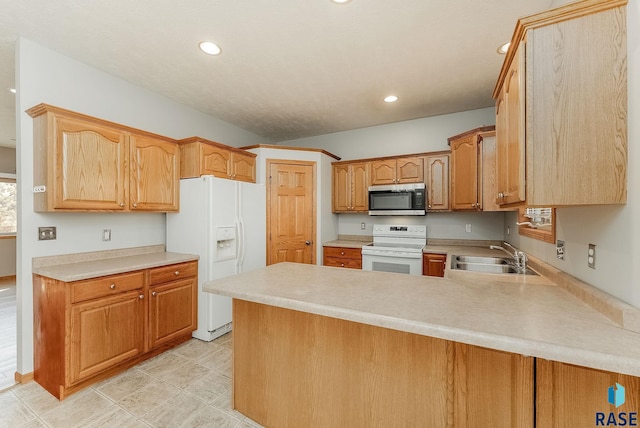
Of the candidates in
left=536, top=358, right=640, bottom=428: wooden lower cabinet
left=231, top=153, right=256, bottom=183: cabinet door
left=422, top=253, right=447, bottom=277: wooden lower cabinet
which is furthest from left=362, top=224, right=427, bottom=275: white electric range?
left=536, top=358, right=640, bottom=428: wooden lower cabinet

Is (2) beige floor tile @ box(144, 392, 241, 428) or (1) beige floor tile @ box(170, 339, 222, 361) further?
(1) beige floor tile @ box(170, 339, 222, 361)

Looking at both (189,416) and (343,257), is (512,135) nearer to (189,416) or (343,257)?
(189,416)

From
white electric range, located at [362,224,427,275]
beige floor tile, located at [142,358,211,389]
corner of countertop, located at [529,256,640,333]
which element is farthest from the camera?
white electric range, located at [362,224,427,275]

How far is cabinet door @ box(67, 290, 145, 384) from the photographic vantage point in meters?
2.00

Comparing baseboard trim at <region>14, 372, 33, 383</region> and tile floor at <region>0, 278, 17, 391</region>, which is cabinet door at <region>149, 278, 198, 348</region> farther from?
tile floor at <region>0, 278, 17, 391</region>

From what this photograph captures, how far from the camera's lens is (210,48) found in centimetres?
227

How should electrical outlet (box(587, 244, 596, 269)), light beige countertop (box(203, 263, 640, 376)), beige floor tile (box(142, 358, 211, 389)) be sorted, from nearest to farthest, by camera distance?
light beige countertop (box(203, 263, 640, 376)) → electrical outlet (box(587, 244, 596, 269)) → beige floor tile (box(142, 358, 211, 389))

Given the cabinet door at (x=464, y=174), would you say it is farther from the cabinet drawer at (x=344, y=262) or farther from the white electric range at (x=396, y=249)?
the cabinet drawer at (x=344, y=262)

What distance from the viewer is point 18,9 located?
72.7 inches

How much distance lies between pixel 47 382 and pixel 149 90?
2811 mm

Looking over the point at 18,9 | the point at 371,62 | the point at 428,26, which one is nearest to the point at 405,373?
the point at 428,26

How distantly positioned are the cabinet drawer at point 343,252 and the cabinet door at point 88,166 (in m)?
2.55

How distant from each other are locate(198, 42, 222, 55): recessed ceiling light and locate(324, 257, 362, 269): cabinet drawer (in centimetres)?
286

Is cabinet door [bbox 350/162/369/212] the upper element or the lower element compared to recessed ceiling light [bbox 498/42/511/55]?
lower
